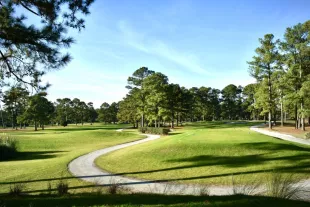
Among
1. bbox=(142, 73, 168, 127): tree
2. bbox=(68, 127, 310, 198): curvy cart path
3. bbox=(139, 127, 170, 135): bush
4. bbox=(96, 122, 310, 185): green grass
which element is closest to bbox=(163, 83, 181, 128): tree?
bbox=(142, 73, 168, 127): tree

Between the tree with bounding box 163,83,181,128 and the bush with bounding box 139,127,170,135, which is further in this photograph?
the tree with bounding box 163,83,181,128

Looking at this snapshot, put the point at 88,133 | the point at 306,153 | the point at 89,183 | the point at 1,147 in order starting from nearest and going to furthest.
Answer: the point at 89,183
the point at 306,153
the point at 1,147
the point at 88,133

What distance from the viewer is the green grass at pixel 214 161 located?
14.1m

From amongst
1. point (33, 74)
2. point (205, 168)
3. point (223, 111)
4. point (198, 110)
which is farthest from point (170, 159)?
point (223, 111)

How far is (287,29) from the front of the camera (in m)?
42.1

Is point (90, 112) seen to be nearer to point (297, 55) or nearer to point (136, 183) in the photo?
point (297, 55)

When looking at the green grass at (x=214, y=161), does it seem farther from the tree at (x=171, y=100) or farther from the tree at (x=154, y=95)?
the tree at (x=171, y=100)

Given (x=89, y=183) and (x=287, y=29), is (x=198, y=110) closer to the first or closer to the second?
(x=287, y=29)

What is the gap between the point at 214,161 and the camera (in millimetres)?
16312

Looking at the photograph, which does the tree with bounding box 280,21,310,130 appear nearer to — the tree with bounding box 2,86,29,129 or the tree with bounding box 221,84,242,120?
the tree with bounding box 2,86,29,129

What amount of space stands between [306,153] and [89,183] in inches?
531

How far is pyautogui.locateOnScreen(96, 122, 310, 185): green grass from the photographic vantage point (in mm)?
14055

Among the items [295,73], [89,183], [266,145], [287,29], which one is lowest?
[89,183]

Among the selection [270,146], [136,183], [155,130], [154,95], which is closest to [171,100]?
[154,95]
